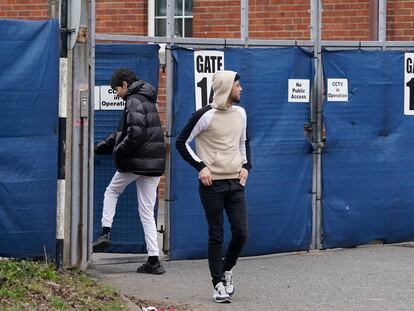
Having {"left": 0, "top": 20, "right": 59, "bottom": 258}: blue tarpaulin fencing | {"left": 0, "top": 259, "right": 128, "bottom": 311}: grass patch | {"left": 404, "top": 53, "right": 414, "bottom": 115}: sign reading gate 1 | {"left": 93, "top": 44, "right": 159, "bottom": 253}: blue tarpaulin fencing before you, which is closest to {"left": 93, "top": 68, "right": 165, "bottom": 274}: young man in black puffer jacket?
{"left": 93, "top": 44, "right": 159, "bottom": 253}: blue tarpaulin fencing

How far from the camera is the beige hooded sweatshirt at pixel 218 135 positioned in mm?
8523

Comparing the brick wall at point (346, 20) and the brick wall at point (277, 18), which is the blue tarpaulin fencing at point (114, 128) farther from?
the brick wall at point (346, 20)

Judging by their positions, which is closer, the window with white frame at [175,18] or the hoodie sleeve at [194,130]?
the hoodie sleeve at [194,130]

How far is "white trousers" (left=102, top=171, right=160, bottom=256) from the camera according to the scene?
9.85 meters

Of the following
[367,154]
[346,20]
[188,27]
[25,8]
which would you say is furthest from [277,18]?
[25,8]

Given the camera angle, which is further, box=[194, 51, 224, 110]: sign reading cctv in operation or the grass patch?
box=[194, 51, 224, 110]: sign reading cctv in operation

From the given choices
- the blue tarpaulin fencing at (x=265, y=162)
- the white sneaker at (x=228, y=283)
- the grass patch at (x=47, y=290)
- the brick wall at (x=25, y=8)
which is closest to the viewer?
the grass patch at (x=47, y=290)

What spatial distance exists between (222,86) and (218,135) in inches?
15.3

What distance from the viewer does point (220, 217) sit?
8539 millimetres

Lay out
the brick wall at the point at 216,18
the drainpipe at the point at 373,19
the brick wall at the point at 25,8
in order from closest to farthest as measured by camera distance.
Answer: the drainpipe at the point at 373,19 < the brick wall at the point at 216,18 < the brick wall at the point at 25,8

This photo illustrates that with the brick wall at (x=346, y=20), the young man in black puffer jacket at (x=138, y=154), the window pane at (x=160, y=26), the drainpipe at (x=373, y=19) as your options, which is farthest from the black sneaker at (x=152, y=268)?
the window pane at (x=160, y=26)

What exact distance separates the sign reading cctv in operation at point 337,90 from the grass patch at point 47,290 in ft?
11.8

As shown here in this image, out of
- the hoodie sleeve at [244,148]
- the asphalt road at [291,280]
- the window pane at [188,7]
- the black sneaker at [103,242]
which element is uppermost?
the window pane at [188,7]

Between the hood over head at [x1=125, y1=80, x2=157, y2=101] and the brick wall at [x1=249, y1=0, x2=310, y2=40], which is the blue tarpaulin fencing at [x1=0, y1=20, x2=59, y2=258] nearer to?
the hood over head at [x1=125, y1=80, x2=157, y2=101]
